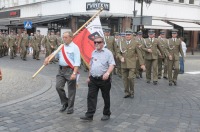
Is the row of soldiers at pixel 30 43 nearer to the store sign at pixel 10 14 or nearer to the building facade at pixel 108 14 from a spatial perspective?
the building facade at pixel 108 14

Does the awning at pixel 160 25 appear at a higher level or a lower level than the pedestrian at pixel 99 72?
higher

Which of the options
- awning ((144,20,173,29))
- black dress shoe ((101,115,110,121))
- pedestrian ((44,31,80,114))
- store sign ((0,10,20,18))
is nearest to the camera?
black dress shoe ((101,115,110,121))

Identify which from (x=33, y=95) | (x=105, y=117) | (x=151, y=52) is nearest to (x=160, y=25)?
(x=151, y=52)

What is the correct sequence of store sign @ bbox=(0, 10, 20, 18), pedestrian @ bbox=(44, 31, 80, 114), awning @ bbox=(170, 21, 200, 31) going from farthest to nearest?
store sign @ bbox=(0, 10, 20, 18) → awning @ bbox=(170, 21, 200, 31) → pedestrian @ bbox=(44, 31, 80, 114)

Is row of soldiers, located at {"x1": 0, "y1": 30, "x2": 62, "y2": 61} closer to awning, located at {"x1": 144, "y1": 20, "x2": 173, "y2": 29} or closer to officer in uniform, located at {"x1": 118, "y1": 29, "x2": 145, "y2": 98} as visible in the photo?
officer in uniform, located at {"x1": 118, "y1": 29, "x2": 145, "y2": 98}

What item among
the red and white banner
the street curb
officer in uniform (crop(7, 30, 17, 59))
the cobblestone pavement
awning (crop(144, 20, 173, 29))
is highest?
awning (crop(144, 20, 173, 29))

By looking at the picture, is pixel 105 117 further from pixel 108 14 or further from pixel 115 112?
pixel 108 14

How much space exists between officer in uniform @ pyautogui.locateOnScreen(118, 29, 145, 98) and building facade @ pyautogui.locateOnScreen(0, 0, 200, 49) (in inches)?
565

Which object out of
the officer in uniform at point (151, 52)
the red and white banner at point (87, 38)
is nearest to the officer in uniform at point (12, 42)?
the officer in uniform at point (151, 52)

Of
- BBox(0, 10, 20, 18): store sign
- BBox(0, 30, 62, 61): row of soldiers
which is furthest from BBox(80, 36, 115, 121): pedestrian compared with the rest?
BBox(0, 10, 20, 18): store sign

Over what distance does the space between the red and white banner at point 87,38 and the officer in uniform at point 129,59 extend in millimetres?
1075

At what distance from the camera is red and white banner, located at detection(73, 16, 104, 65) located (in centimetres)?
766

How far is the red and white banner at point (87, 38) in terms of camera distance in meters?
7.66

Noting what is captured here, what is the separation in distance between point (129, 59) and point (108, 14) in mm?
19607
